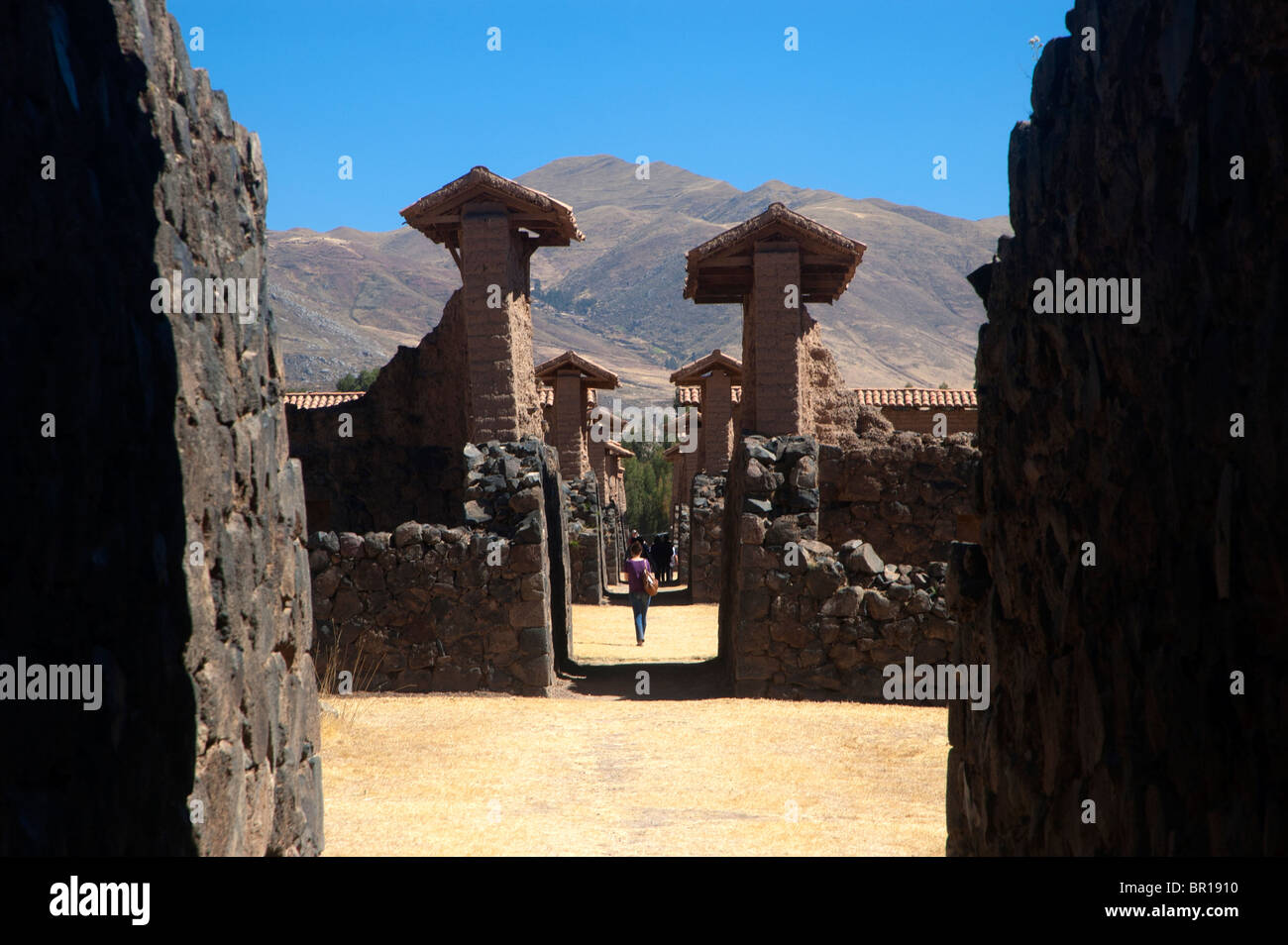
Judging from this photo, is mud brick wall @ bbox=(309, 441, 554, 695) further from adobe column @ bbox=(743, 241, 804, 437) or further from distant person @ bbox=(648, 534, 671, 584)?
distant person @ bbox=(648, 534, 671, 584)

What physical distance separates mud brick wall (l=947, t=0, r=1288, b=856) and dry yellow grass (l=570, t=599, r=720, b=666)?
11.1m

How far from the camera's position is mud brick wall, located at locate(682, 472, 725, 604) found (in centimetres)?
2377

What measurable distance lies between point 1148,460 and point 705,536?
68.3 ft

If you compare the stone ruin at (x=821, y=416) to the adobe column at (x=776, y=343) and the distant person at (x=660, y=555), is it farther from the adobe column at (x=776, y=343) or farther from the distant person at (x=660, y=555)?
the distant person at (x=660, y=555)

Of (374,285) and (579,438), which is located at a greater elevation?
(374,285)

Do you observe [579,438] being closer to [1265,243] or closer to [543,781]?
[543,781]

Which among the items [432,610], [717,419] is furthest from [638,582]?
[717,419]

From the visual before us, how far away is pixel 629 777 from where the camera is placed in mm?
8742

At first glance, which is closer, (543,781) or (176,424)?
(176,424)

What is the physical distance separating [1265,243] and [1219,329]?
0.26 metres

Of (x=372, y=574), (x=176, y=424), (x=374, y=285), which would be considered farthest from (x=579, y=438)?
(x=374, y=285)

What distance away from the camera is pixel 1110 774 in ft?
11.1

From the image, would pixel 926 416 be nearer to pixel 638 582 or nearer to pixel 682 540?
pixel 682 540

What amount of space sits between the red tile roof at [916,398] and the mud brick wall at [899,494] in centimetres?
885
